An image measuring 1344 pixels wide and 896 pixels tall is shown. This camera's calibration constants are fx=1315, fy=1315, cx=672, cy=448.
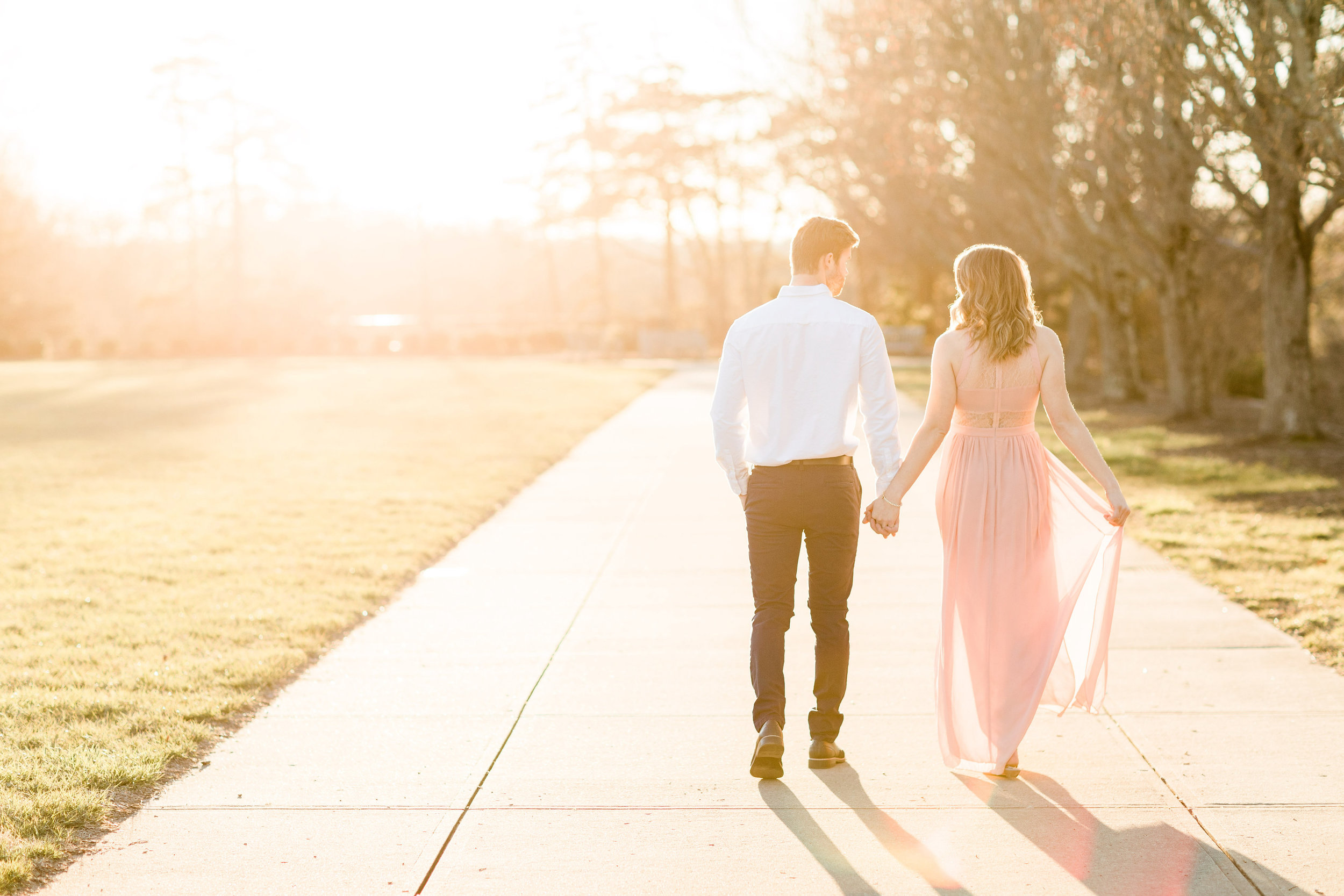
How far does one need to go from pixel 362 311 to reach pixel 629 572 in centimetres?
7699

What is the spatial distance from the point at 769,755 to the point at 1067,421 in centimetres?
154

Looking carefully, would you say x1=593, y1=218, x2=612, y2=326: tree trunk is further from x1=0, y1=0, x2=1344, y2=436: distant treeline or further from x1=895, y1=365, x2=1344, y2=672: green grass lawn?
x1=895, y1=365, x2=1344, y2=672: green grass lawn

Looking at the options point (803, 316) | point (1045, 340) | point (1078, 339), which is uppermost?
point (803, 316)

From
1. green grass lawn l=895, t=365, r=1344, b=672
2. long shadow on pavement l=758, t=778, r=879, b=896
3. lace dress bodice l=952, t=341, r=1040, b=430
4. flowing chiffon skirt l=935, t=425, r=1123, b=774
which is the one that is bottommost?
green grass lawn l=895, t=365, r=1344, b=672

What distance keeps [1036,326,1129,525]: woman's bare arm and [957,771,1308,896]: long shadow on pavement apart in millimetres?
980

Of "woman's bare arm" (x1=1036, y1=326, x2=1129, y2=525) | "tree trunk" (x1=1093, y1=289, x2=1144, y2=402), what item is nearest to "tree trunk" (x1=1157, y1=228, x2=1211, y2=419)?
"tree trunk" (x1=1093, y1=289, x2=1144, y2=402)

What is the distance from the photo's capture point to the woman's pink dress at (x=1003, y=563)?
176 inches

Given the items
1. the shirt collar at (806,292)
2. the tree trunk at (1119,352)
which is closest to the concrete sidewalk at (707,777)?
the shirt collar at (806,292)

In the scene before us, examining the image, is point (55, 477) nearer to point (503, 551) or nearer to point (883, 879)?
point (503, 551)

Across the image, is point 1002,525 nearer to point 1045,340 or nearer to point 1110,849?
point 1045,340

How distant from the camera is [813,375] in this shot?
4.41 m

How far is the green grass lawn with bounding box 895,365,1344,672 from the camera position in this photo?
7.43 metres

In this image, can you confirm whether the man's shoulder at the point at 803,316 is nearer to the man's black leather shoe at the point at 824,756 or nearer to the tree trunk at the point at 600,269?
the man's black leather shoe at the point at 824,756

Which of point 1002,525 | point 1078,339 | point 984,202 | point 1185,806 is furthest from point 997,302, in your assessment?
point 1078,339
